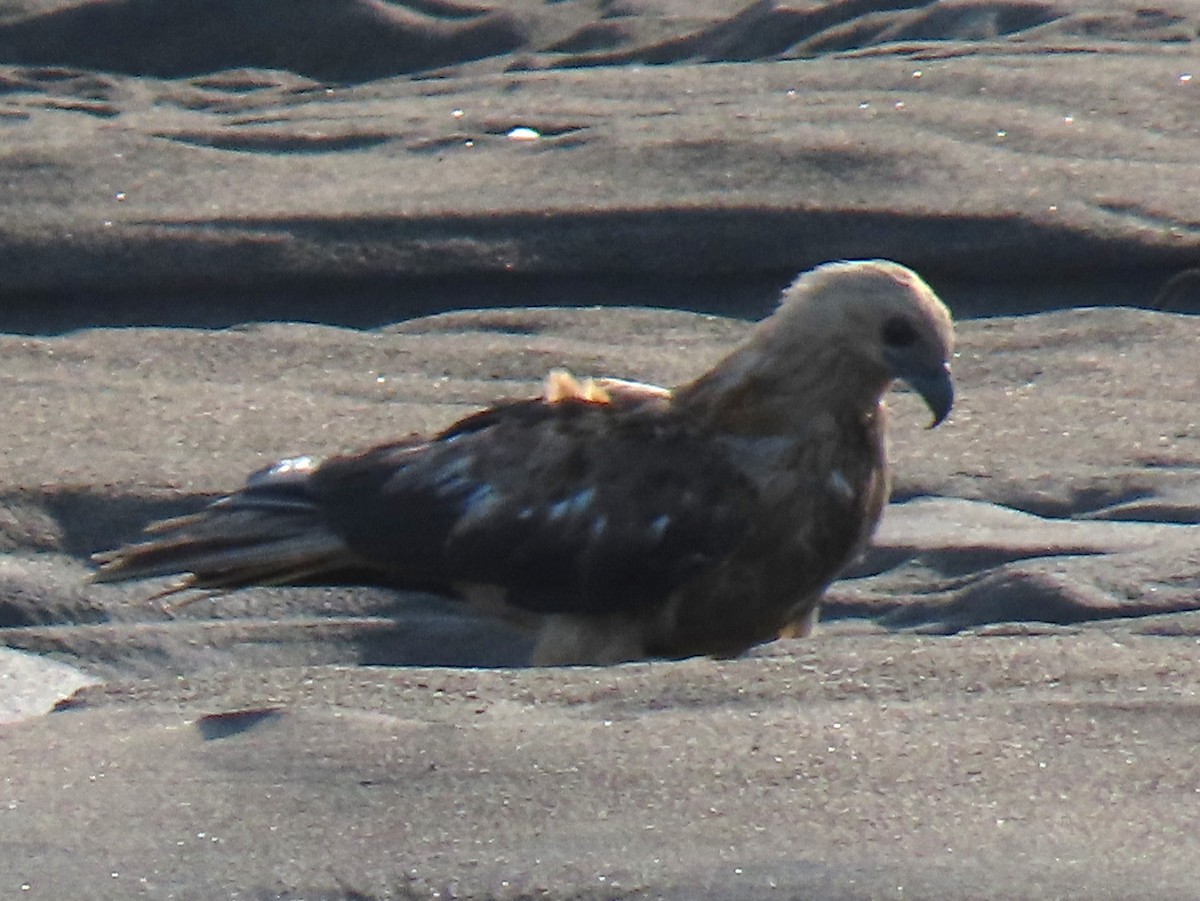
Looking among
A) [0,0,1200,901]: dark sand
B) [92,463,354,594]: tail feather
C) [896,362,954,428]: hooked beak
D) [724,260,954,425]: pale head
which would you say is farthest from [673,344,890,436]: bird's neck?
[92,463,354,594]: tail feather

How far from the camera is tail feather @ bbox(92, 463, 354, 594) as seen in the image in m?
5.04

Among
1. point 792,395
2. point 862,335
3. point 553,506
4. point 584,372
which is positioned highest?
point 862,335

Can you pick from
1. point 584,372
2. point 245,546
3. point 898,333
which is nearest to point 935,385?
point 898,333

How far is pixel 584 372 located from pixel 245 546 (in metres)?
1.74

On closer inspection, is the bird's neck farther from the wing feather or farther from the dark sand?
the dark sand

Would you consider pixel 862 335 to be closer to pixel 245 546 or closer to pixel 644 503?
pixel 644 503

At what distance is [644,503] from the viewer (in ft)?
16.3

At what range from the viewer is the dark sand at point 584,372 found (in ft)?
11.6

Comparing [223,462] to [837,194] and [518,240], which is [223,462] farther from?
[837,194]

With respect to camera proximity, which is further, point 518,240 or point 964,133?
point 964,133

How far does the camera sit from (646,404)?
17.0 ft

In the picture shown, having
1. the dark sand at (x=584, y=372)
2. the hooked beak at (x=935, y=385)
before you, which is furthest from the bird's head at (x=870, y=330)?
the dark sand at (x=584, y=372)

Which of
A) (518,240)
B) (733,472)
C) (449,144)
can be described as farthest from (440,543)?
(449,144)

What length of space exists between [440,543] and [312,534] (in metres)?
0.27
